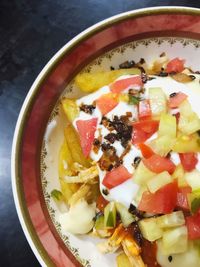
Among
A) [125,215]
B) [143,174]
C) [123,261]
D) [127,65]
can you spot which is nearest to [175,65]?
[127,65]

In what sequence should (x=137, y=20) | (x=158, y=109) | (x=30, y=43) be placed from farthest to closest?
(x=30, y=43) → (x=137, y=20) → (x=158, y=109)

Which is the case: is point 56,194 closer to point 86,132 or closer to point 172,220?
Answer: point 86,132

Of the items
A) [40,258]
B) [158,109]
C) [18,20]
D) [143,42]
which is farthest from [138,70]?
[40,258]

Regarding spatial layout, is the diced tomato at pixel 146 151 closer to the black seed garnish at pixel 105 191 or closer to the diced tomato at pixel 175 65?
the black seed garnish at pixel 105 191

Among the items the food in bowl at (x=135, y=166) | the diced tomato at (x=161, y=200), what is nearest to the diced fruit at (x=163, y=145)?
the food in bowl at (x=135, y=166)

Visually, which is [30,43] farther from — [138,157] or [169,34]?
[138,157]

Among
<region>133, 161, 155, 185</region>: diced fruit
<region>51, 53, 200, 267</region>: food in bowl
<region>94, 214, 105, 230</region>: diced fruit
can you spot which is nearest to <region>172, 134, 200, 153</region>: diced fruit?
<region>51, 53, 200, 267</region>: food in bowl
